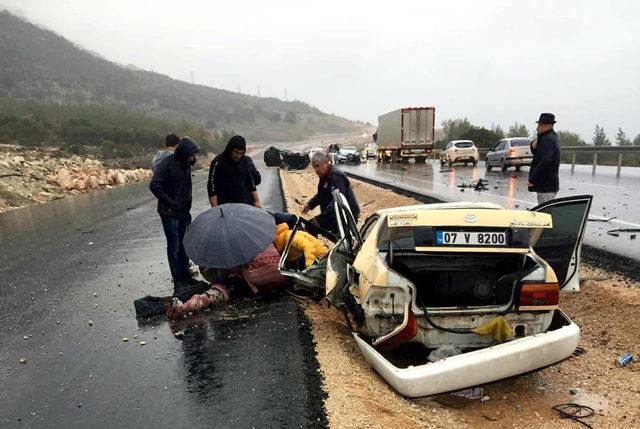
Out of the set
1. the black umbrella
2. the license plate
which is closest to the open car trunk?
the license plate

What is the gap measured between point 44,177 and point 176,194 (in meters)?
19.3

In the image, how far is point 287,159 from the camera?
36000 mm

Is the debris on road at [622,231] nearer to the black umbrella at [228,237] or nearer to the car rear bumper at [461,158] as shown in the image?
the black umbrella at [228,237]

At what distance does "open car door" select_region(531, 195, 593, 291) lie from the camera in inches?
173

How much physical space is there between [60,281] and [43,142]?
37123 mm

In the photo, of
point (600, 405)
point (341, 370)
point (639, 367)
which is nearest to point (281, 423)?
point (341, 370)

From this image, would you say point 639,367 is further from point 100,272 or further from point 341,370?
point 100,272

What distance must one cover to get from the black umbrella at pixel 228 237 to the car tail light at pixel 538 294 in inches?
109

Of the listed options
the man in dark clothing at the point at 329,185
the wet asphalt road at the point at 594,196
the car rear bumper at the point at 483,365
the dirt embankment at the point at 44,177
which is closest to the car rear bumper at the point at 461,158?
the wet asphalt road at the point at 594,196

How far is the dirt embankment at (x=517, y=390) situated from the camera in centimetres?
343

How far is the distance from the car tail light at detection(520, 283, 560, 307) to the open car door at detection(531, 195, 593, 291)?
2.89 feet

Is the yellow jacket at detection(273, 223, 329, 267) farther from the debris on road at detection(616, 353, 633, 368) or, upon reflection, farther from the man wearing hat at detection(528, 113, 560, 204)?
the man wearing hat at detection(528, 113, 560, 204)

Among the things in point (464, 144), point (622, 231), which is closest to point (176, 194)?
point (622, 231)

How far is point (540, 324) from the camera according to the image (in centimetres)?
373
